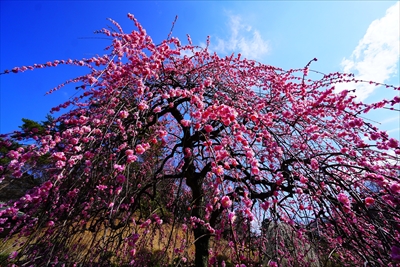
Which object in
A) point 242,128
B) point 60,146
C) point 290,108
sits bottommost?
point 60,146

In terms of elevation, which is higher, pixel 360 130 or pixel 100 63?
pixel 100 63

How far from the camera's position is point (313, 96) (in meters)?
3.58

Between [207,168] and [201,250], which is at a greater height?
[207,168]

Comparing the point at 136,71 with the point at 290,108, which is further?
the point at 290,108

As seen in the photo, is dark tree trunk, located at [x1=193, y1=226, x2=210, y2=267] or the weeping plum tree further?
dark tree trunk, located at [x1=193, y1=226, x2=210, y2=267]

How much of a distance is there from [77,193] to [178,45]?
256 cm

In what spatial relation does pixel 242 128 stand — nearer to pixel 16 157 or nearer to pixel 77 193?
pixel 77 193

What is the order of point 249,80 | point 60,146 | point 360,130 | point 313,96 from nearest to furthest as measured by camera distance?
point 60,146 < point 360,130 < point 313,96 < point 249,80

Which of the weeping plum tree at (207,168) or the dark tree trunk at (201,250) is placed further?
the dark tree trunk at (201,250)

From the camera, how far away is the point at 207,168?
3650 millimetres

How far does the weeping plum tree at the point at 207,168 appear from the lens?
163 centimetres

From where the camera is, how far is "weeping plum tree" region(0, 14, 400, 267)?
5.36 feet

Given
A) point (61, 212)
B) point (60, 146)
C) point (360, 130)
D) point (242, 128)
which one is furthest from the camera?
point (360, 130)

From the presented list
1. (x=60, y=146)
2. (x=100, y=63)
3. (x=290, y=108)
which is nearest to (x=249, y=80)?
(x=290, y=108)
